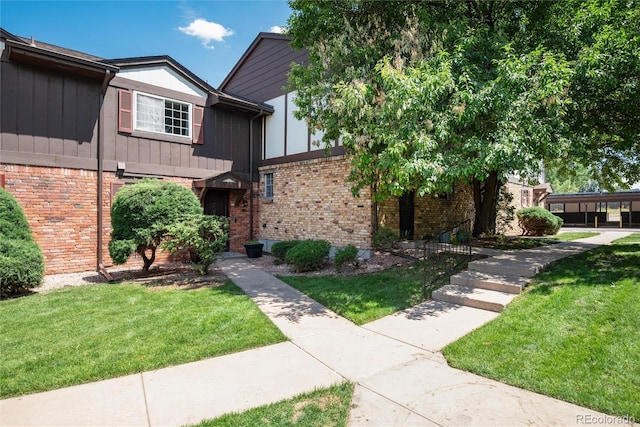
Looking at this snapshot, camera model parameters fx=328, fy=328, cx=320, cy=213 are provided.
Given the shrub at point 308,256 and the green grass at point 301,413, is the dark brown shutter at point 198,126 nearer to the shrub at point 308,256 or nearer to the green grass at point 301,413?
the shrub at point 308,256

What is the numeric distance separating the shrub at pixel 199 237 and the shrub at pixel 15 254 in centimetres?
244

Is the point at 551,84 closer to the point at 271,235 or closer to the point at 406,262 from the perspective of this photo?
the point at 406,262

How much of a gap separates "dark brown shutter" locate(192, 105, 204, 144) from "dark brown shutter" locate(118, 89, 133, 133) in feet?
6.42

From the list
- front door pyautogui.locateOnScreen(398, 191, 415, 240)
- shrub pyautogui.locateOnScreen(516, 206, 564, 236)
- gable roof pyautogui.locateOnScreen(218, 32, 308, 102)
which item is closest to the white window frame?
gable roof pyautogui.locateOnScreen(218, 32, 308, 102)

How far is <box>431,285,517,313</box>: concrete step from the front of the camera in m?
5.37

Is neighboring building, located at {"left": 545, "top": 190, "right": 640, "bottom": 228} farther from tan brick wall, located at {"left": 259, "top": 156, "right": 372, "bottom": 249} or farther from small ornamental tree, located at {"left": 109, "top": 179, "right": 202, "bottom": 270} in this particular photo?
small ornamental tree, located at {"left": 109, "top": 179, "right": 202, "bottom": 270}

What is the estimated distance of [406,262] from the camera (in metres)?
8.78

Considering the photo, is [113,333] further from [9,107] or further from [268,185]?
[268,185]

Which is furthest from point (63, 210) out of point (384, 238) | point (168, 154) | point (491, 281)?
point (491, 281)

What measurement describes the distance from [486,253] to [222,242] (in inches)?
276

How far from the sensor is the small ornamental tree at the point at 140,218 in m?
7.79

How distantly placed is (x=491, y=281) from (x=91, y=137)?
10.8m

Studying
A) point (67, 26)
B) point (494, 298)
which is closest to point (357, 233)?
point (494, 298)

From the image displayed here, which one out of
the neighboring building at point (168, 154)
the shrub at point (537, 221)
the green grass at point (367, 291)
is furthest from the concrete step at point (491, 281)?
the shrub at point (537, 221)
